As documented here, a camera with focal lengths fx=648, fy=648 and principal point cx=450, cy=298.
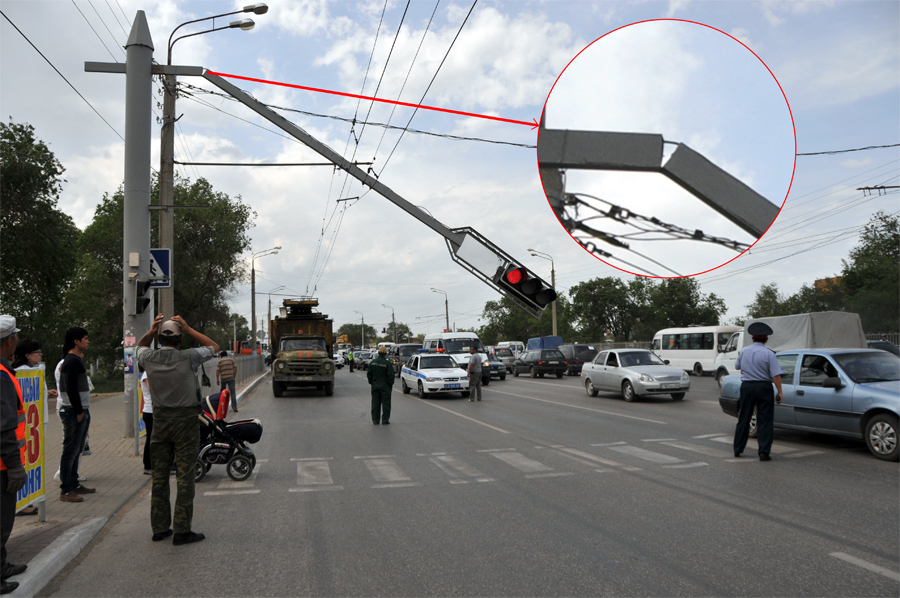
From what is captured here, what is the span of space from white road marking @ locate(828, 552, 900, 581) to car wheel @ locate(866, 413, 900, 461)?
477 centimetres

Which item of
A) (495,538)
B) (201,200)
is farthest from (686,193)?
(201,200)

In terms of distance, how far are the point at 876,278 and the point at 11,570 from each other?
60.9 meters

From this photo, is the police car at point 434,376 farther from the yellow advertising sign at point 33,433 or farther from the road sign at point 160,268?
the yellow advertising sign at point 33,433

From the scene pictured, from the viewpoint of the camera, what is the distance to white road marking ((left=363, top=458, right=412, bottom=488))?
8219 mm

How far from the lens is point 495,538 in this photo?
548 cm

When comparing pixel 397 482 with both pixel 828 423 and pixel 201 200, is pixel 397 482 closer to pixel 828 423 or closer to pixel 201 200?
pixel 828 423

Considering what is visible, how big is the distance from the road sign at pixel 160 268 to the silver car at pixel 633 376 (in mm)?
12755

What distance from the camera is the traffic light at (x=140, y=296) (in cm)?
1109

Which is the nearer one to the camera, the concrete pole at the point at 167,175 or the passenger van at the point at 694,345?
the concrete pole at the point at 167,175

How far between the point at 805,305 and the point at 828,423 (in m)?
66.8

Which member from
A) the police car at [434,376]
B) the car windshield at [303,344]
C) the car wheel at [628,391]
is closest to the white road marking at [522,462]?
the car wheel at [628,391]

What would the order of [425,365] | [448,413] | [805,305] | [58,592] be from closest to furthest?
[58,592] < [448,413] < [425,365] < [805,305]

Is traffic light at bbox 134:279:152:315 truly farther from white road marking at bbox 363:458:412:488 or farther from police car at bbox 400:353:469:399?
police car at bbox 400:353:469:399

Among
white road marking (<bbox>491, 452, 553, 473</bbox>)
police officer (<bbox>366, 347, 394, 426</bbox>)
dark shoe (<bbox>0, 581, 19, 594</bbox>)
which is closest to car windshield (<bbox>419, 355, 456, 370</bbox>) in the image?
police officer (<bbox>366, 347, 394, 426</bbox>)
